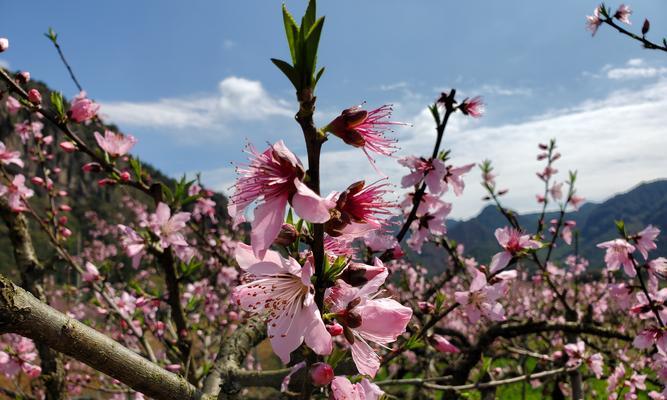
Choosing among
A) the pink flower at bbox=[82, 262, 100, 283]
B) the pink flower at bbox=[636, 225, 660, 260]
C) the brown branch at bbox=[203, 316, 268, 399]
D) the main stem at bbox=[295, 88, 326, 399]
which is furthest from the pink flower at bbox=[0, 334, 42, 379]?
the pink flower at bbox=[636, 225, 660, 260]

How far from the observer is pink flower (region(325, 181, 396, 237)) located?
1064mm

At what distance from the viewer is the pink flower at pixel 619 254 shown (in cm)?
307

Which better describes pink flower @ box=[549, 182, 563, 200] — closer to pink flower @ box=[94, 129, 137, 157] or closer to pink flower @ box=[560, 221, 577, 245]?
pink flower @ box=[560, 221, 577, 245]

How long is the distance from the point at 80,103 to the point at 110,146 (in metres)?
0.38

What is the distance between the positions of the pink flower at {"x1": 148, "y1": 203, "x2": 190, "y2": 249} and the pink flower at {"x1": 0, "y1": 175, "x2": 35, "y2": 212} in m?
1.56

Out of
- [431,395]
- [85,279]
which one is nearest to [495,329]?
[431,395]

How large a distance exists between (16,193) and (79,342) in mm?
3542

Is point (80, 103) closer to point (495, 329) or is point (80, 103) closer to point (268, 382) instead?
point (268, 382)

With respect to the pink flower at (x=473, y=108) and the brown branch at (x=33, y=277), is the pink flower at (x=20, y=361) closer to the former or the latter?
the brown branch at (x=33, y=277)

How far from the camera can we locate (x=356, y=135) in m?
1.07

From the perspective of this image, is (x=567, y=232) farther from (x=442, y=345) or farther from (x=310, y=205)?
(x=310, y=205)

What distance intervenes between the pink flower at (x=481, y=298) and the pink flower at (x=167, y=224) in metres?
1.82

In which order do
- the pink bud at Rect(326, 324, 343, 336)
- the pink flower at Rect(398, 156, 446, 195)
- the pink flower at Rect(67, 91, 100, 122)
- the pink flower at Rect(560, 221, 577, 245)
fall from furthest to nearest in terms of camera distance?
the pink flower at Rect(560, 221, 577, 245) → the pink flower at Rect(398, 156, 446, 195) → the pink flower at Rect(67, 91, 100, 122) → the pink bud at Rect(326, 324, 343, 336)

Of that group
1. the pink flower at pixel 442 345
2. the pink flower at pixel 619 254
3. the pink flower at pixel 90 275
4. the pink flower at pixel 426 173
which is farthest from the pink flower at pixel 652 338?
the pink flower at pixel 90 275
